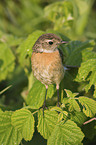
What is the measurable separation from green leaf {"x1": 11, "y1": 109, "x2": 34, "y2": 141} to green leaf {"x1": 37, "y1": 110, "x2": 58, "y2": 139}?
0.09m

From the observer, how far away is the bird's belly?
2514 mm

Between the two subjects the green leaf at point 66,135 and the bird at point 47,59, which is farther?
the bird at point 47,59

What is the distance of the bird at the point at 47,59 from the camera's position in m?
2.52

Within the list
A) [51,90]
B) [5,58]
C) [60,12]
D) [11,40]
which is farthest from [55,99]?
[60,12]

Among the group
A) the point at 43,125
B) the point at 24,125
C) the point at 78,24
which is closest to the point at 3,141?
the point at 24,125

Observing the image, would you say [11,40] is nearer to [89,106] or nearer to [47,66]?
[47,66]

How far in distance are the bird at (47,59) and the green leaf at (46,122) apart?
305 millimetres

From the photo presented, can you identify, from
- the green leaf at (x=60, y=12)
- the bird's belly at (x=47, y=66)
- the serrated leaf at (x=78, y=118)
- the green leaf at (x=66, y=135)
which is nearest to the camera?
the green leaf at (x=66, y=135)

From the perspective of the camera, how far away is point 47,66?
2508 millimetres

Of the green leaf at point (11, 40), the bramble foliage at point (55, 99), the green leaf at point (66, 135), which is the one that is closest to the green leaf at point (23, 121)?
the bramble foliage at point (55, 99)

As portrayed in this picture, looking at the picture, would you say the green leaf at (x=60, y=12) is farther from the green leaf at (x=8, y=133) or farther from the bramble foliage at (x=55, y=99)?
the green leaf at (x=8, y=133)

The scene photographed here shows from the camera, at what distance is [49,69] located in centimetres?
251

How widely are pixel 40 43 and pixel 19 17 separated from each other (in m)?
4.88

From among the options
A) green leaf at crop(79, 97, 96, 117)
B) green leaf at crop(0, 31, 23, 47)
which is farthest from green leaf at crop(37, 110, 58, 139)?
green leaf at crop(0, 31, 23, 47)
